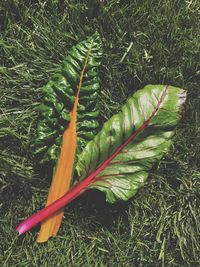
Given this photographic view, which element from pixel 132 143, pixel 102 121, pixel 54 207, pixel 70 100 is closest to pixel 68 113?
pixel 70 100

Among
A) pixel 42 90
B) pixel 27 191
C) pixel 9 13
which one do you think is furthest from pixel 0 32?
pixel 27 191

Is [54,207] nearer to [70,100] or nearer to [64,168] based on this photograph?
[64,168]

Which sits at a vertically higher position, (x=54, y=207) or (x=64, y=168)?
(x=64, y=168)

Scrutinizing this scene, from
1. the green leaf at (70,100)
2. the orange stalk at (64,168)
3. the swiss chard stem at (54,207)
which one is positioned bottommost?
the swiss chard stem at (54,207)

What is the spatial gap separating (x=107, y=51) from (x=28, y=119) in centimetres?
55

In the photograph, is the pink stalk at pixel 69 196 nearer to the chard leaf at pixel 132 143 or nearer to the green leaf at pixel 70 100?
the chard leaf at pixel 132 143

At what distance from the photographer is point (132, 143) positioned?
273 cm

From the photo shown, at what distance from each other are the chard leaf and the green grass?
16 centimetres

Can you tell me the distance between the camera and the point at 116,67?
2.94m

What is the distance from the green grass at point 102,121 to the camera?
9.50ft

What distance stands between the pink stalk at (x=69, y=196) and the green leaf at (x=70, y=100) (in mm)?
155

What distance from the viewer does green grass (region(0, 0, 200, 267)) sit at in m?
2.89

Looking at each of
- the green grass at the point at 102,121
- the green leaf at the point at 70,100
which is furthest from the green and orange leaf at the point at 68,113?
the green grass at the point at 102,121

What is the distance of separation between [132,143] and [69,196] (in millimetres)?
413
